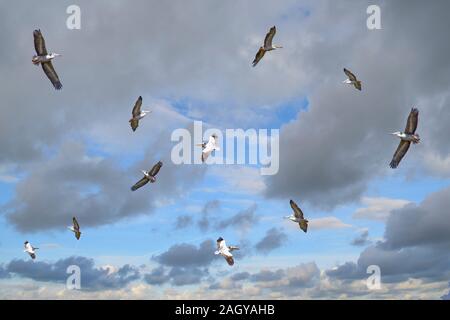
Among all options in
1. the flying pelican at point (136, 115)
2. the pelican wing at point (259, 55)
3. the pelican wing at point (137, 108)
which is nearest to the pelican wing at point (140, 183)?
the flying pelican at point (136, 115)

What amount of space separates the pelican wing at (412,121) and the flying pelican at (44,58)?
111 ft

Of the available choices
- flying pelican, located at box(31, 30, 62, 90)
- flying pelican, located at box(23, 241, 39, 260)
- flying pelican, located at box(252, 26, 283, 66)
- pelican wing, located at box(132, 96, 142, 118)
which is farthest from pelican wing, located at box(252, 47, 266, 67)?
flying pelican, located at box(23, 241, 39, 260)

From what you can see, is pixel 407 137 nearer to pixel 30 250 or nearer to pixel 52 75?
pixel 52 75

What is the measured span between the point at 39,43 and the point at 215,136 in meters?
19.8

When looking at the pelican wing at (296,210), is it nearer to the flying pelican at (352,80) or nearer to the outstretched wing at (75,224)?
the flying pelican at (352,80)

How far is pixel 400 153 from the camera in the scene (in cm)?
6150

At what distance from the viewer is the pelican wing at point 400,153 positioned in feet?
200

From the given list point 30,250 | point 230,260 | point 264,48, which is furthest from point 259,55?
point 30,250
